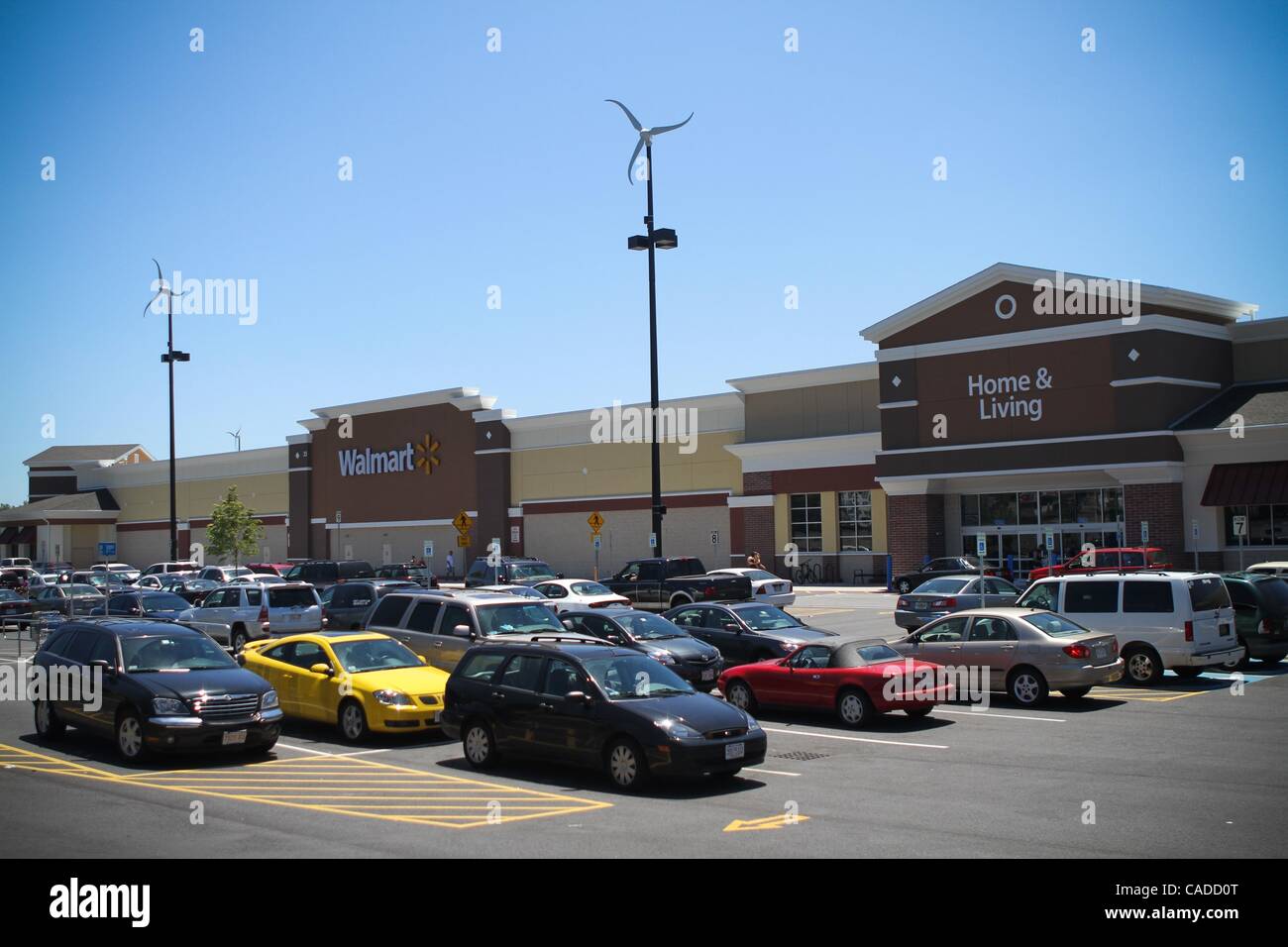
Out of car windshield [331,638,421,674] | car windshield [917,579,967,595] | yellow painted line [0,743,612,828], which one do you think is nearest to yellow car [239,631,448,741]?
car windshield [331,638,421,674]

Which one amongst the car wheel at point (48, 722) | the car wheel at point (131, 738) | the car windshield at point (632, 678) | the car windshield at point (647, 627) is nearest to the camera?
the car windshield at point (632, 678)

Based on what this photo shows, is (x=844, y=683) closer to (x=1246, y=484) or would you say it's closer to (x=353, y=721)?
(x=353, y=721)

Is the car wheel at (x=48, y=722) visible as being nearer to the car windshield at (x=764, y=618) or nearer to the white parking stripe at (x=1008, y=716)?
the car windshield at (x=764, y=618)

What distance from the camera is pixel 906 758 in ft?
47.0

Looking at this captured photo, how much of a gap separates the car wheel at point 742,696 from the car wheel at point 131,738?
8.52 m

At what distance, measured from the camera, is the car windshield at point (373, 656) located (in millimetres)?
16609

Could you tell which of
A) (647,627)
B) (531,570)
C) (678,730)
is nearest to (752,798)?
(678,730)

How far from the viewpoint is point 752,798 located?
1209 cm

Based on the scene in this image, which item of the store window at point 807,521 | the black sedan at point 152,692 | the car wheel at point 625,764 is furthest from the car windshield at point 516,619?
the store window at point 807,521

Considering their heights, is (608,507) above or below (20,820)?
above

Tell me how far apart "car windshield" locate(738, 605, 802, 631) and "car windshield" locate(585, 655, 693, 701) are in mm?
7623
